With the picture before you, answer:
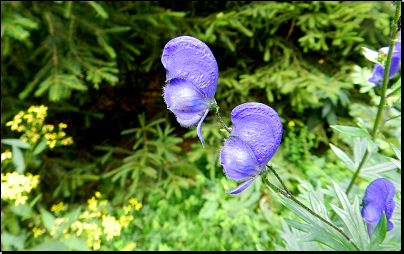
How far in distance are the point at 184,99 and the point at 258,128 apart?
0.17m

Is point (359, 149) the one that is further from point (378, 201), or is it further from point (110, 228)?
point (110, 228)

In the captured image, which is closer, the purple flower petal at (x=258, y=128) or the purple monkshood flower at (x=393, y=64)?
the purple flower petal at (x=258, y=128)

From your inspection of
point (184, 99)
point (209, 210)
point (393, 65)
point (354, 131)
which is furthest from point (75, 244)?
point (393, 65)

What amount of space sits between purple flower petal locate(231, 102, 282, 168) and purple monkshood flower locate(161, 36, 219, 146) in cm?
8

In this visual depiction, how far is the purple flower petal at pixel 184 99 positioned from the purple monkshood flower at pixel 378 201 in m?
0.52

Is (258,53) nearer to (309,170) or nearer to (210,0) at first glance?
(210,0)

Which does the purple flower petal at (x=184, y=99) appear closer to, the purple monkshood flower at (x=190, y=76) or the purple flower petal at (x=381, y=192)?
the purple monkshood flower at (x=190, y=76)

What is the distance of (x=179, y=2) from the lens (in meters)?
2.20

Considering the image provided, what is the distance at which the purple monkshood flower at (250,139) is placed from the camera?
18.1 inches

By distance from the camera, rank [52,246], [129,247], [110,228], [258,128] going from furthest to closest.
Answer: [129,247]
[110,228]
[52,246]
[258,128]

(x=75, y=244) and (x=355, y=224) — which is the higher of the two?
(x=355, y=224)

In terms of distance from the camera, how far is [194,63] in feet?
1.56

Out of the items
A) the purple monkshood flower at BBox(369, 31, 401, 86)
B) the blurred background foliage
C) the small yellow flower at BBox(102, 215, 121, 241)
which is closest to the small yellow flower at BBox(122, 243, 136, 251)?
the blurred background foliage

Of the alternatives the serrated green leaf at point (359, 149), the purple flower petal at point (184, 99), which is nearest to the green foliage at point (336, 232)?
the purple flower petal at point (184, 99)
